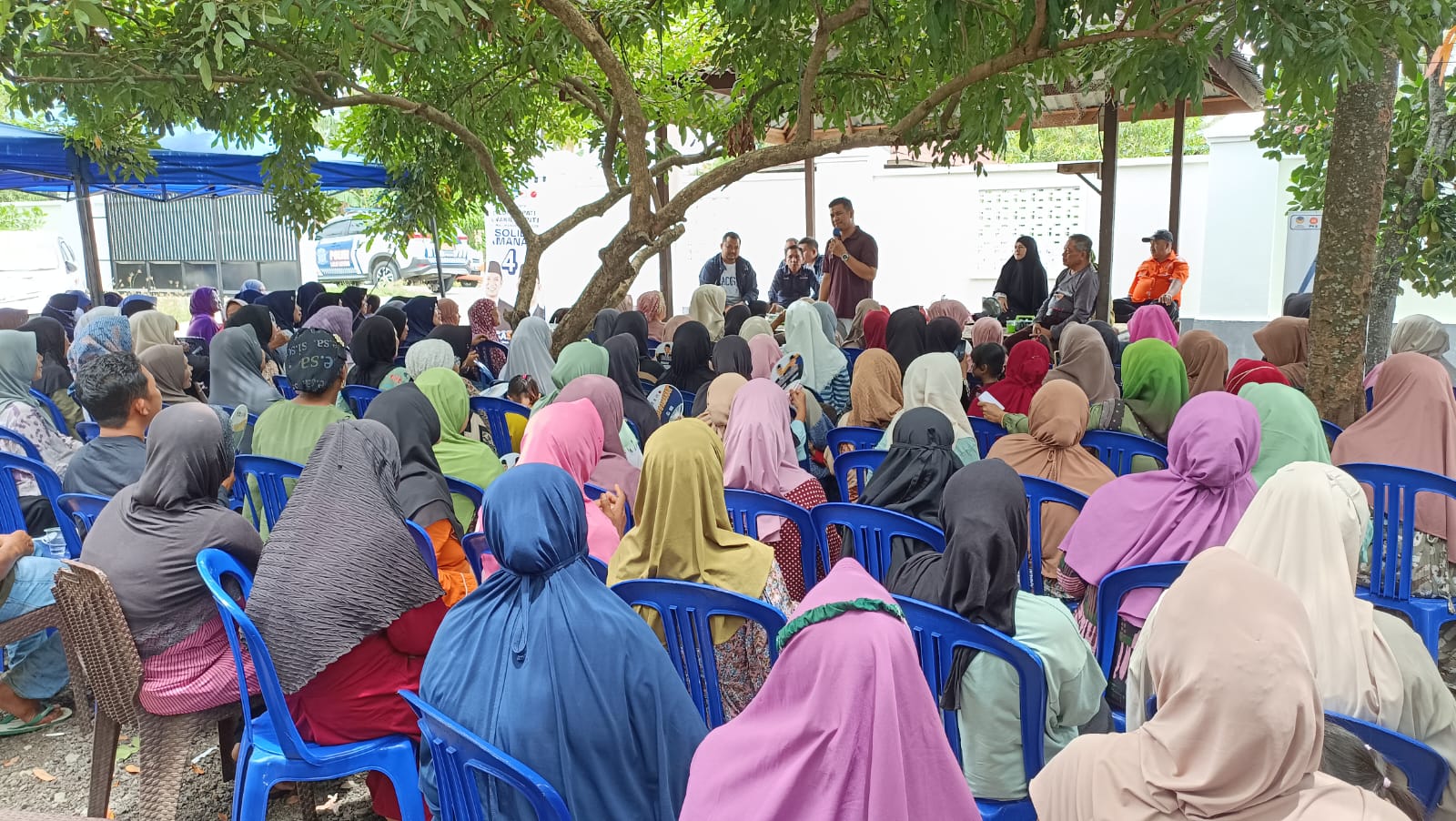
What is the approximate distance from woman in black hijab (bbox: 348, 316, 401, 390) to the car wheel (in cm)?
1610

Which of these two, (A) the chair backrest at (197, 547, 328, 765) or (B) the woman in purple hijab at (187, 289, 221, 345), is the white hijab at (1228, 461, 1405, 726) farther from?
(B) the woman in purple hijab at (187, 289, 221, 345)

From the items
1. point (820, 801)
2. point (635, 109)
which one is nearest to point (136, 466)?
point (820, 801)

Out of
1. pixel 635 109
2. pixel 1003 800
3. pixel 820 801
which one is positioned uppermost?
pixel 635 109

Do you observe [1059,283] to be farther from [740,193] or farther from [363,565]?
[740,193]

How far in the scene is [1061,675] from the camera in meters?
2.20

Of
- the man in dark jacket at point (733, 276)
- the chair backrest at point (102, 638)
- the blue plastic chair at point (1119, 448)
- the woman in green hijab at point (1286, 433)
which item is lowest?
the chair backrest at point (102, 638)

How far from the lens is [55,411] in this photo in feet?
16.9

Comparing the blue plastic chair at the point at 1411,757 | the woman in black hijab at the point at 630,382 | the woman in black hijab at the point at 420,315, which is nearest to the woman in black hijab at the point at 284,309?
the woman in black hijab at the point at 420,315

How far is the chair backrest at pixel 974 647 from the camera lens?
6.88 feet

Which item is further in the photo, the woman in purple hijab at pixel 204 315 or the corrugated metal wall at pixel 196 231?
the corrugated metal wall at pixel 196 231

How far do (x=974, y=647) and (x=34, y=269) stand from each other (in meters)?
21.0

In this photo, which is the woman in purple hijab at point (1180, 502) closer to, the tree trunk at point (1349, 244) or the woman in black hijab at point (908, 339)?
the tree trunk at point (1349, 244)

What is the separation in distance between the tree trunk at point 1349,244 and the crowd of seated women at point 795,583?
0.79ft

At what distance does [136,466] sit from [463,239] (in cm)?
1947
